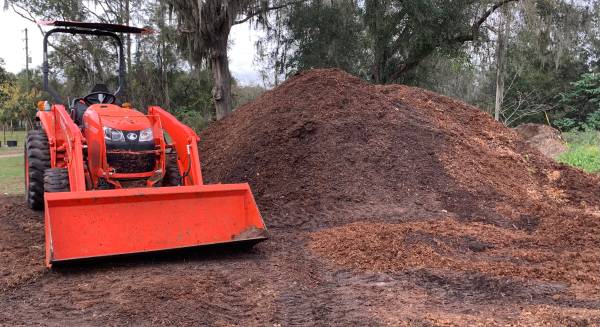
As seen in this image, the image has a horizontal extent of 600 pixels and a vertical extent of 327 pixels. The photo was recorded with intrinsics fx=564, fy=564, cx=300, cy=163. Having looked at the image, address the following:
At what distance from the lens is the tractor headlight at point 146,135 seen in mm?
6422

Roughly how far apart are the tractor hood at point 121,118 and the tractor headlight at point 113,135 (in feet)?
0.14

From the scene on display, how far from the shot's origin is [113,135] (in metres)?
6.23

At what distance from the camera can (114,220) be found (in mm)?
5434

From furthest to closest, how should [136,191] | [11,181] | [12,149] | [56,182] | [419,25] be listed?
1. [12,149]
2. [419,25]
3. [11,181]
4. [56,182]
5. [136,191]

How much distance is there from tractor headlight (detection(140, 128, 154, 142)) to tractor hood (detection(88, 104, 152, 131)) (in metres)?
0.05

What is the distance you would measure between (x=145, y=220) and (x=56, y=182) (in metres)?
1.24

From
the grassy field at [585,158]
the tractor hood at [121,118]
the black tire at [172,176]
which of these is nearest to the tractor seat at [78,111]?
the tractor hood at [121,118]

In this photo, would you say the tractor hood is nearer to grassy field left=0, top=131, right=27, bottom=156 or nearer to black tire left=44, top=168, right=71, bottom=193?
black tire left=44, top=168, right=71, bottom=193

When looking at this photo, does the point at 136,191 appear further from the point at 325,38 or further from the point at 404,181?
the point at 325,38

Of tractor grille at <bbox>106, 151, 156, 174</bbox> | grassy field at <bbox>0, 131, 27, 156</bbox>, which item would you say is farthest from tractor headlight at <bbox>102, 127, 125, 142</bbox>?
grassy field at <bbox>0, 131, 27, 156</bbox>

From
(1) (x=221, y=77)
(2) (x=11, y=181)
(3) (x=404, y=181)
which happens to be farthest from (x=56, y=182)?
(1) (x=221, y=77)

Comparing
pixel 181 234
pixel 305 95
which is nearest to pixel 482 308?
pixel 181 234

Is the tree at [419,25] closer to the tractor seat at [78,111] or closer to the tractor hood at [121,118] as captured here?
the tractor seat at [78,111]

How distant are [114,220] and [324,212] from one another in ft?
11.0
